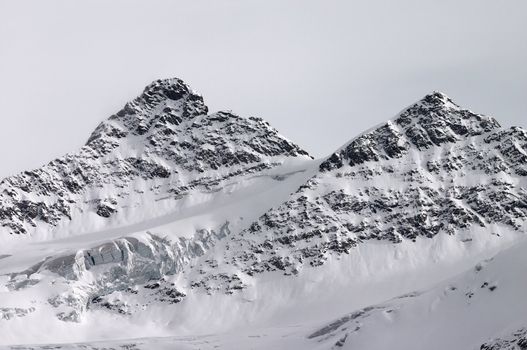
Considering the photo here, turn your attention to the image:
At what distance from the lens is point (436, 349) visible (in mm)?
171000

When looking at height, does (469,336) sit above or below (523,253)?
below

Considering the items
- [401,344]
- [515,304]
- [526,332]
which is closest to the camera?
[526,332]

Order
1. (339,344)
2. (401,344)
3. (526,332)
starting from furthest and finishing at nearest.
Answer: (339,344)
(401,344)
(526,332)

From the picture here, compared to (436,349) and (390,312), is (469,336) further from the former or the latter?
(390,312)

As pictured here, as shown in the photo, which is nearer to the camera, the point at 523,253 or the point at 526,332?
the point at 526,332

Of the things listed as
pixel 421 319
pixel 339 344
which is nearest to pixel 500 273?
pixel 421 319

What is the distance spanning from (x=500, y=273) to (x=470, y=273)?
11385 millimetres

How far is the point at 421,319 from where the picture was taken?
7367 inches

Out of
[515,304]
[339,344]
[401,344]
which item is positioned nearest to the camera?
[515,304]

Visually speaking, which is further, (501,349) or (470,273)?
(470,273)

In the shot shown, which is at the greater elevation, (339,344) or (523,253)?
(523,253)

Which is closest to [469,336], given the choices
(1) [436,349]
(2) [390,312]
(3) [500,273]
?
(1) [436,349]

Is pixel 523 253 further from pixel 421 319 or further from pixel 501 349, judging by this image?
pixel 501 349

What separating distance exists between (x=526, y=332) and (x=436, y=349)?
31.0m
